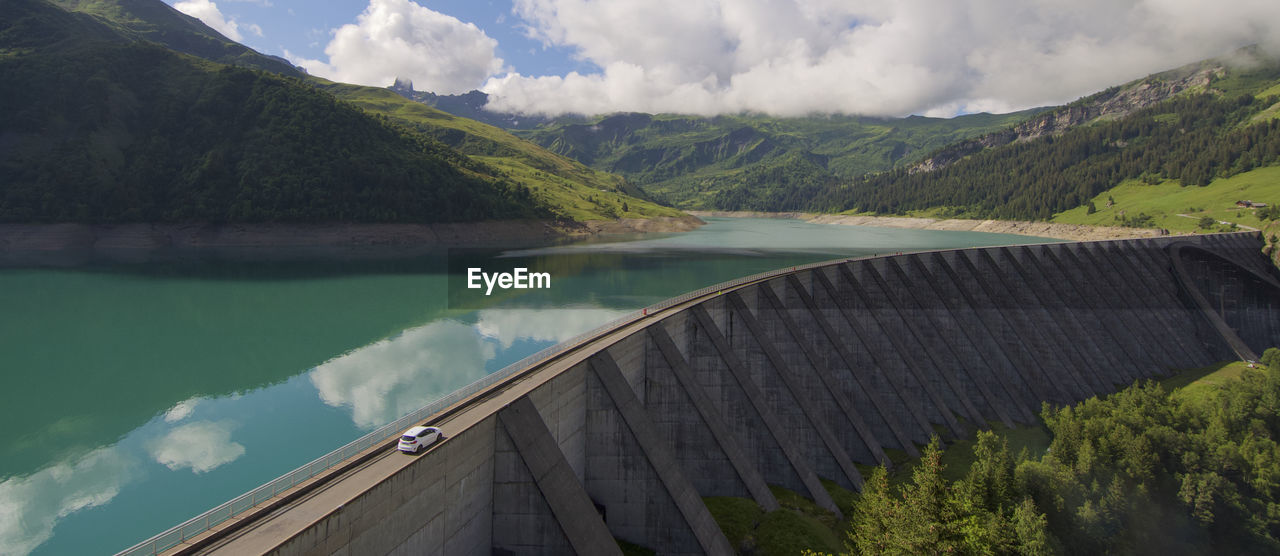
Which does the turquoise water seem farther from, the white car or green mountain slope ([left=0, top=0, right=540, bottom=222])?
green mountain slope ([left=0, top=0, right=540, bottom=222])

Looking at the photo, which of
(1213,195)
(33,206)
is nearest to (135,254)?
(33,206)

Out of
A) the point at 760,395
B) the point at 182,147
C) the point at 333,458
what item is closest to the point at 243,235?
the point at 182,147

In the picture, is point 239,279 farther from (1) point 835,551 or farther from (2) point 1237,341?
(2) point 1237,341

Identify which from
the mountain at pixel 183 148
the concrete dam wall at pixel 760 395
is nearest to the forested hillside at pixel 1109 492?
the concrete dam wall at pixel 760 395

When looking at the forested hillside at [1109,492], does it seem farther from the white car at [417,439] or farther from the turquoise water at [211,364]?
the turquoise water at [211,364]

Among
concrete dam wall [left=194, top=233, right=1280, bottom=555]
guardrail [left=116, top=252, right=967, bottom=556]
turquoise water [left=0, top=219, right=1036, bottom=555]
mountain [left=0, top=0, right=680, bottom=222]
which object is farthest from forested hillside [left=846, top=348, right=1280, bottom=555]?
mountain [left=0, top=0, right=680, bottom=222]

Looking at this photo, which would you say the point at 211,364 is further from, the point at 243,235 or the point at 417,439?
the point at 243,235

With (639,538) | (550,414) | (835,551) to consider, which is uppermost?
(550,414)
